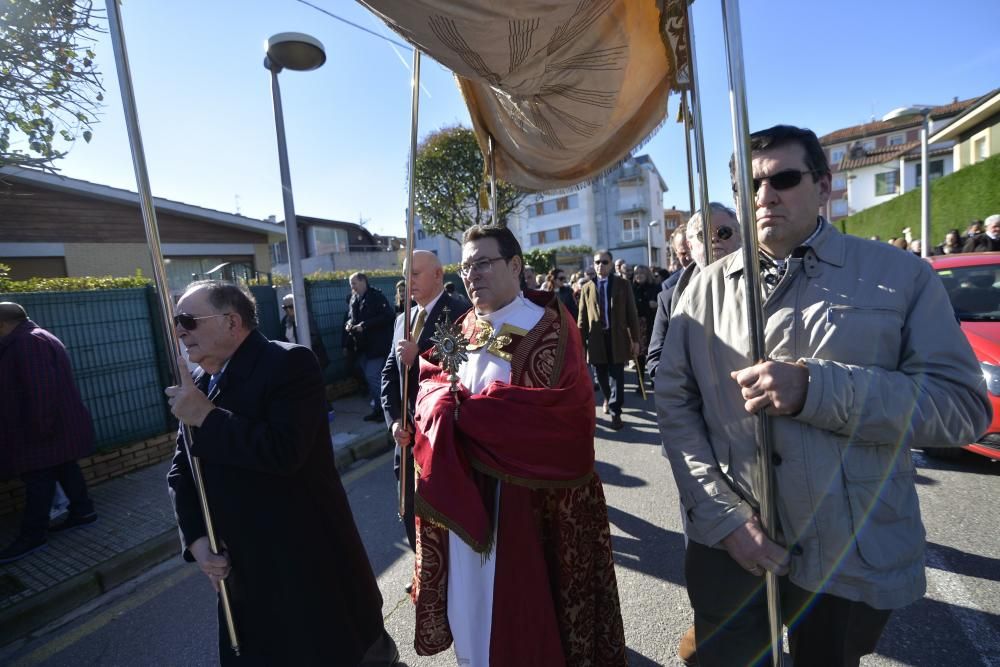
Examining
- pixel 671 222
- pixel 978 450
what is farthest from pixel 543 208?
pixel 978 450

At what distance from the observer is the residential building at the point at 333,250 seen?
91.1 feet

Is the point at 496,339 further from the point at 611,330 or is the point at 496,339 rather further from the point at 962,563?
the point at 611,330

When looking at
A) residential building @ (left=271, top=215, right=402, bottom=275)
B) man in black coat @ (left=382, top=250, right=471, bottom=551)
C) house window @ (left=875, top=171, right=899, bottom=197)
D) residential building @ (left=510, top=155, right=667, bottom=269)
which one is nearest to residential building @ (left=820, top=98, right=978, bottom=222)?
house window @ (left=875, top=171, right=899, bottom=197)

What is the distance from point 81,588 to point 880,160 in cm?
5138

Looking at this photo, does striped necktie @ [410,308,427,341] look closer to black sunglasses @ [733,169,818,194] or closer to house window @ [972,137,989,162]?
black sunglasses @ [733,169,818,194]

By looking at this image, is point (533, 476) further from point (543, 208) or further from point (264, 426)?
point (543, 208)

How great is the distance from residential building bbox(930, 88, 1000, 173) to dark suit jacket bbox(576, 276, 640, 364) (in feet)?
60.1

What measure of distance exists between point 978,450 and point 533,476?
4122mm

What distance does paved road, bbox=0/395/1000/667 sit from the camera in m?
2.31

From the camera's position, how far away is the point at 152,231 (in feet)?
5.39

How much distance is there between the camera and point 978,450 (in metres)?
3.81

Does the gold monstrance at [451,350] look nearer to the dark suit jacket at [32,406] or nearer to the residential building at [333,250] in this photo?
the dark suit jacket at [32,406]

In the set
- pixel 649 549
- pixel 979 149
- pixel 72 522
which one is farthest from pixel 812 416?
pixel 979 149

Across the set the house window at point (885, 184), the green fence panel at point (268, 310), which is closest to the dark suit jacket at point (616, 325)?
the green fence panel at point (268, 310)
